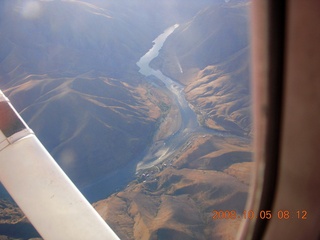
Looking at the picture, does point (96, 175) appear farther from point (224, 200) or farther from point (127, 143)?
point (224, 200)

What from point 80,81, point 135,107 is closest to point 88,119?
point 135,107

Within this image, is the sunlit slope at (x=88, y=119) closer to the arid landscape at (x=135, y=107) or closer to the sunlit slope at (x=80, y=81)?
the sunlit slope at (x=80, y=81)

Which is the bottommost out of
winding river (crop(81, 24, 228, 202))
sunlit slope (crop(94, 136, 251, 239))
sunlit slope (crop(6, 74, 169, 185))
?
sunlit slope (crop(94, 136, 251, 239))

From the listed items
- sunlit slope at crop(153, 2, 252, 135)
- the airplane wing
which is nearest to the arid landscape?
sunlit slope at crop(153, 2, 252, 135)

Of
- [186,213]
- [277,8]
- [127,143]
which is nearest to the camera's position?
[277,8]

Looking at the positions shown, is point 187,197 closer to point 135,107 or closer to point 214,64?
point 135,107

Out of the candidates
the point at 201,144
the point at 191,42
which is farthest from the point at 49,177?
the point at 191,42

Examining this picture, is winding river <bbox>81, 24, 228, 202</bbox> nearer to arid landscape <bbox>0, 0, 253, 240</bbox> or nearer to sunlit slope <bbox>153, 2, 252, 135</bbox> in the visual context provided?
arid landscape <bbox>0, 0, 253, 240</bbox>
